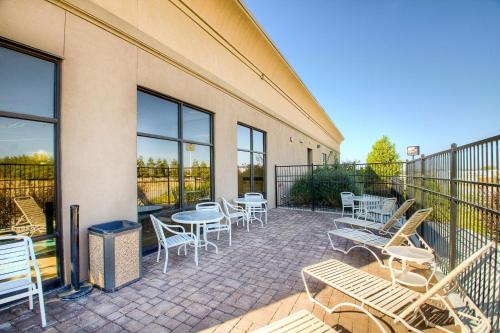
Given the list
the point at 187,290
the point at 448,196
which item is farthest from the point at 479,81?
the point at 187,290

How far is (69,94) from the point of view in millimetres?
3166

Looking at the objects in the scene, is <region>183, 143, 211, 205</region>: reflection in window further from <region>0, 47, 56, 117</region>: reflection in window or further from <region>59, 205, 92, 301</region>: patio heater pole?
<region>0, 47, 56, 117</region>: reflection in window

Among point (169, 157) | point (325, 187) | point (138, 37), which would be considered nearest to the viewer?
point (138, 37)

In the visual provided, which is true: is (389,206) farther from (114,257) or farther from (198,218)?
(114,257)

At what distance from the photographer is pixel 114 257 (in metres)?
2.98

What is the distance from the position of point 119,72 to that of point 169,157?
191cm

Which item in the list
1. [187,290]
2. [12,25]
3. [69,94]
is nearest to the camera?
[12,25]

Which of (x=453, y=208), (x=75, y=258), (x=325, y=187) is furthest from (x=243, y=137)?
(x=453, y=208)

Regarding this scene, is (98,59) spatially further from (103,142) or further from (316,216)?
(316,216)

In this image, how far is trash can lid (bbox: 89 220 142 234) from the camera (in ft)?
9.96

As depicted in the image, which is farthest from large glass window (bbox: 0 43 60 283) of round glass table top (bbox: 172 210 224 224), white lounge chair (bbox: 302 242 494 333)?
white lounge chair (bbox: 302 242 494 333)

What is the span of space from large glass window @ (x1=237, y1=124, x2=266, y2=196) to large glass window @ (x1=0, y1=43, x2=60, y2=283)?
5114mm

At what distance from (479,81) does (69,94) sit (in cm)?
2005

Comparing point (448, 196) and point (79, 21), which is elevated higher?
point (79, 21)
